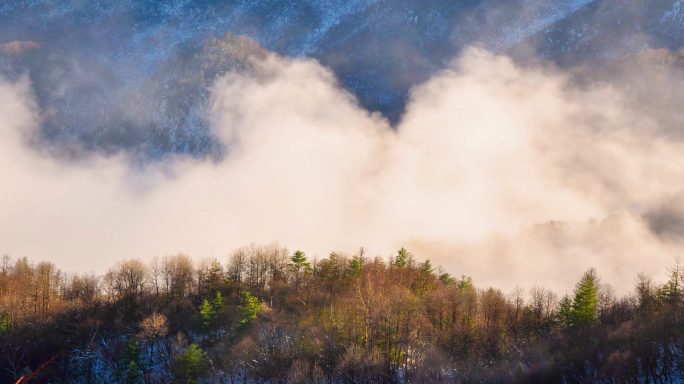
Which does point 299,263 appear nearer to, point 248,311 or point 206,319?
point 248,311

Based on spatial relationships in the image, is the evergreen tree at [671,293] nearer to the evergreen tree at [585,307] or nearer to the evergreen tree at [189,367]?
the evergreen tree at [585,307]

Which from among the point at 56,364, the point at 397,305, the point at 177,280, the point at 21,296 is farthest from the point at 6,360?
the point at 397,305

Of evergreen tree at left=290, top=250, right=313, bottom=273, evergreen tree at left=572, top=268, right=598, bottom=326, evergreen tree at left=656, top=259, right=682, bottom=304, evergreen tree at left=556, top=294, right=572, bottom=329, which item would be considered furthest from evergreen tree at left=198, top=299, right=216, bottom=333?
evergreen tree at left=656, top=259, right=682, bottom=304

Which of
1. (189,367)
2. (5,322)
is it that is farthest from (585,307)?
(5,322)

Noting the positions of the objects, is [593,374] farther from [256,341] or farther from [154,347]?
[154,347]

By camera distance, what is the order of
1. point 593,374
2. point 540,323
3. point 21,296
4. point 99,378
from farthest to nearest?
point 21,296
point 540,323
point 99,378
point 593,374

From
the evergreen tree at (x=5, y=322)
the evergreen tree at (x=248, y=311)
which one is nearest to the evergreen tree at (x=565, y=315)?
the evergreen tree at (x=248, y=311)

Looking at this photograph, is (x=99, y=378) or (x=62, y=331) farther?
(x=62, y=331)
